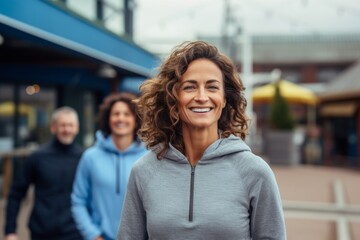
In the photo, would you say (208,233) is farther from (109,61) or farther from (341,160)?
(341,160)

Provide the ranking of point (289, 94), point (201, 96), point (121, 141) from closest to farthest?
point (201, 96)
point (121, 141)
point (289, 94)

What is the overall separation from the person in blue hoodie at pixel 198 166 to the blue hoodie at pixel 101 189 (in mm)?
1272

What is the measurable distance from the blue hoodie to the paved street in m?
3.61

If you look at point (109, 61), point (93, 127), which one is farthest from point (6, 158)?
point (93, 127)

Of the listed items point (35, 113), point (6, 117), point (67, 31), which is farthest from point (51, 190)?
point (35, 113)

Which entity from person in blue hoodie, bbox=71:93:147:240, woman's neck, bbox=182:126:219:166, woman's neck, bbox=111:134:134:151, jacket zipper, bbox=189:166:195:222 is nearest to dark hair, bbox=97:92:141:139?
person in blue hoodie, bbox=71:93:147:240

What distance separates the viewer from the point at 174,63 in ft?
6.72

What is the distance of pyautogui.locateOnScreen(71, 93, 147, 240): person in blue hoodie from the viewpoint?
11.1ft

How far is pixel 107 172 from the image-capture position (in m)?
3.47

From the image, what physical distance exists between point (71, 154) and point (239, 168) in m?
2.67

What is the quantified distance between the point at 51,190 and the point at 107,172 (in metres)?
0.87

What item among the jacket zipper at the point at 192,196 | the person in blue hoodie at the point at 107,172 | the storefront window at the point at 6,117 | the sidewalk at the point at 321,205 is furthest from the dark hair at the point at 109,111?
the storefront window at the point at 6,117

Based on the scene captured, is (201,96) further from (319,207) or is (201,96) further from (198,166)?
(319,207)

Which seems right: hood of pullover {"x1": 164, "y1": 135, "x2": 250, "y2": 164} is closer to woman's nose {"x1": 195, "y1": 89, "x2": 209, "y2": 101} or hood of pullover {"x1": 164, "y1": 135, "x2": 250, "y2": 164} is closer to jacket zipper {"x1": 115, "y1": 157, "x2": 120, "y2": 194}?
woman's nose {"x1": 195, "y1": 89, "x2": 209, "y2": 101}
